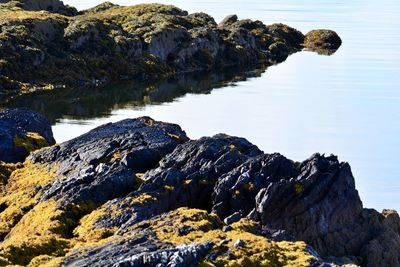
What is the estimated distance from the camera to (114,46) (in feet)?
438

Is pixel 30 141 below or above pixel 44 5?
below

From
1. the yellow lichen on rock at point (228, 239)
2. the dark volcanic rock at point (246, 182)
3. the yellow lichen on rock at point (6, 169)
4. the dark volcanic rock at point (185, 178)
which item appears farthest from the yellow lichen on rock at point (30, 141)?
the yellow lichen on rock at point (228, 239)

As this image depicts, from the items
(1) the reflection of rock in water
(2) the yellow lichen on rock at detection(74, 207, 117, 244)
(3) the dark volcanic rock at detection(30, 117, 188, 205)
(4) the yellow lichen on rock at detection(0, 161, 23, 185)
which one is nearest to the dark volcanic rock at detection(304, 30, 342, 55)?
(1) the reflection of rock in water

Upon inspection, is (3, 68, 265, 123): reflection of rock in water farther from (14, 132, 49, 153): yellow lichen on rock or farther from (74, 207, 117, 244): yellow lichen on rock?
(74, 207, 117, 244): yellow lichen on rock

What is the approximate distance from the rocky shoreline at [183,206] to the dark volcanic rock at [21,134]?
4.09 feet

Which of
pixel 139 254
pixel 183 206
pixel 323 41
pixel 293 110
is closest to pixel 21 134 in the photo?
pixel 183 206

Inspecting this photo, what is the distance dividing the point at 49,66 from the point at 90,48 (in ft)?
39.8

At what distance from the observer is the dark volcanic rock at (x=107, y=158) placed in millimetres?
38812

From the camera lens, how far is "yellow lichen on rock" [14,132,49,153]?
51.4 meters

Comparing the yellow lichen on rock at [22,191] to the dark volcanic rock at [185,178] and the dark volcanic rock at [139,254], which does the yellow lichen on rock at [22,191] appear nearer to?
the dark volcanic rock at [185,178]

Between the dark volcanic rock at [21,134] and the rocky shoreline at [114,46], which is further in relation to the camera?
the rocky shoreline at [114,46]

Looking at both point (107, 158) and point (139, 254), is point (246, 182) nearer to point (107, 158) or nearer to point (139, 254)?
point (107, 158)

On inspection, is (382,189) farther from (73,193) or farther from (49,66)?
(49,66)

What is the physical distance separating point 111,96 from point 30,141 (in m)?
60.3
